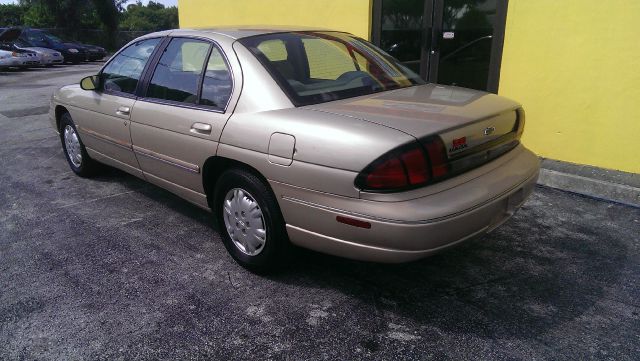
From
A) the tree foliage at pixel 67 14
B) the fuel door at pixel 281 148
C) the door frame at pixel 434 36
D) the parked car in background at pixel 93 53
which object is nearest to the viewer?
the fuel door at pixel 281 148

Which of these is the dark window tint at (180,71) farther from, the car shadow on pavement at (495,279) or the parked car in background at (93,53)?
the parked car in background at (93,53)

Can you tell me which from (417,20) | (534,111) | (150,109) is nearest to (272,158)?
(150,109)

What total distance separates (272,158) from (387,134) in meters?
0.70

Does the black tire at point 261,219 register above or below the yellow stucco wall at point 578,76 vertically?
below

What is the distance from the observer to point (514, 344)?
2.47 metres

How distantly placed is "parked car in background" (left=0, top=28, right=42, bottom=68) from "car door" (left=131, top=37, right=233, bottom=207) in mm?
17685

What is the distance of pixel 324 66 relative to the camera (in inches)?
144

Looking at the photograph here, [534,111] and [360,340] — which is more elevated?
[534,111]

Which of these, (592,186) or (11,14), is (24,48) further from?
(11,14)

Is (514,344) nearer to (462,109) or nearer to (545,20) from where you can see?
(462,109)

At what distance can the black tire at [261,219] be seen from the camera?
2.90m

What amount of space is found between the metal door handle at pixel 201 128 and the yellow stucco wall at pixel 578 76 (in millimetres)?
Answer: 3630

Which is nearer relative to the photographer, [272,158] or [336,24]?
[272,158]

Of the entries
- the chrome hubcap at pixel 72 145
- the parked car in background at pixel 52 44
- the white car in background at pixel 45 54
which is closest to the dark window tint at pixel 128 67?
the chrome hubcap at pixel 72 145
